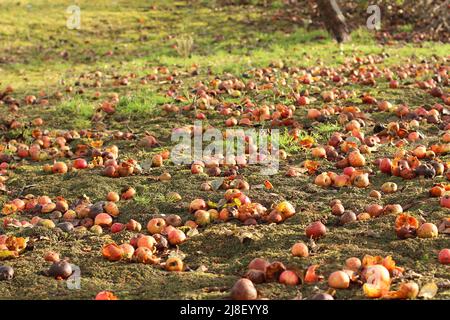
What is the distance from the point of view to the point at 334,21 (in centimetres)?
1475

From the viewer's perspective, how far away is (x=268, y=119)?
8414mm

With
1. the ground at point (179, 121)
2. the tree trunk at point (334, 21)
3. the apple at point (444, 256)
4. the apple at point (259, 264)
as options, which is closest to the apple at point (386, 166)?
the ground at point (179, 121)

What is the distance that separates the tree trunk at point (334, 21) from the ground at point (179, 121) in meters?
0.27

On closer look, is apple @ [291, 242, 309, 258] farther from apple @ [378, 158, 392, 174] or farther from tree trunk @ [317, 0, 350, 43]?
tree trunk @ [317, 0, 350, 43]

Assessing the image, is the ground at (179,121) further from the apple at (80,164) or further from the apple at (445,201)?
the apple at (80,164)

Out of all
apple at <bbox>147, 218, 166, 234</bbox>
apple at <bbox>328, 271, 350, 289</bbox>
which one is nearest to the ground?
apple at <bbox>328, 271, 350, 289</bbox>

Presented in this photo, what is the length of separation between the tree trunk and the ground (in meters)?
0.27

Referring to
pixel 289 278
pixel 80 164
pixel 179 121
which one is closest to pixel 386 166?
pixel 289 278

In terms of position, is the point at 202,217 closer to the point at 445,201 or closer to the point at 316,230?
the point at 316,230

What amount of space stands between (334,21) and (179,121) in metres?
7.31

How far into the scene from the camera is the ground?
4.29m

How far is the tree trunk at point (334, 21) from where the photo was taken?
48.3 feet
